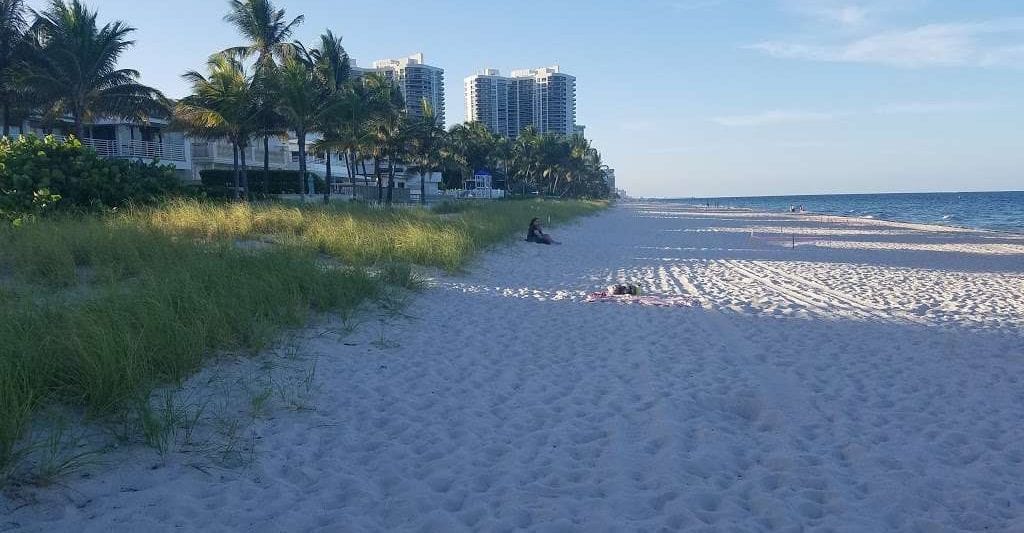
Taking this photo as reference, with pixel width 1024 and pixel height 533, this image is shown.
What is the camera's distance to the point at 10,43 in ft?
78.9

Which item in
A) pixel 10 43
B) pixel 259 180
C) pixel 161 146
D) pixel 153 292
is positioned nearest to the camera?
pixel 153 292

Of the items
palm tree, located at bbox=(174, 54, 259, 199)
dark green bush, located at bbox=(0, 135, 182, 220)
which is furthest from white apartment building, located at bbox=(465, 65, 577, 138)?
dark green bush, located at bbox=(0, 135, 182, 220)

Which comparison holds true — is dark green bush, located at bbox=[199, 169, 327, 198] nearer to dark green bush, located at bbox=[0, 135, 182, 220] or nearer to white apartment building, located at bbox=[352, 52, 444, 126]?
dark green bush, located at bbox=[0, 135, 182, 220]

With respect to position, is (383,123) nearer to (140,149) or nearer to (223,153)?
(140,149)

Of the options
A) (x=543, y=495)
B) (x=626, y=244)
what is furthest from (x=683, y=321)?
(x=626, y=244)

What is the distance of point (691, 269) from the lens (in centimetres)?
1445

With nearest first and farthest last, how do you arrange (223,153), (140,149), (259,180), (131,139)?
(140,149)
(131,139)
(259,180)
(223,153)

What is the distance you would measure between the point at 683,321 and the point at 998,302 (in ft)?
18.8

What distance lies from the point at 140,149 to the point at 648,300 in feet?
116

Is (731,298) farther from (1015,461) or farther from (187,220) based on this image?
(187,220)

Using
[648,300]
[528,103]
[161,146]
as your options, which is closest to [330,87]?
[161,146]

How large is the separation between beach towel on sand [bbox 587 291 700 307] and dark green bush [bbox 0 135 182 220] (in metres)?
10.2

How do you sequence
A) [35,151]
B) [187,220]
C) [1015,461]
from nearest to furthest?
[1015,461] < [187,220] < [35,151]

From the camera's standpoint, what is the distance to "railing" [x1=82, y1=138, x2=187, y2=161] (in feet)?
111
